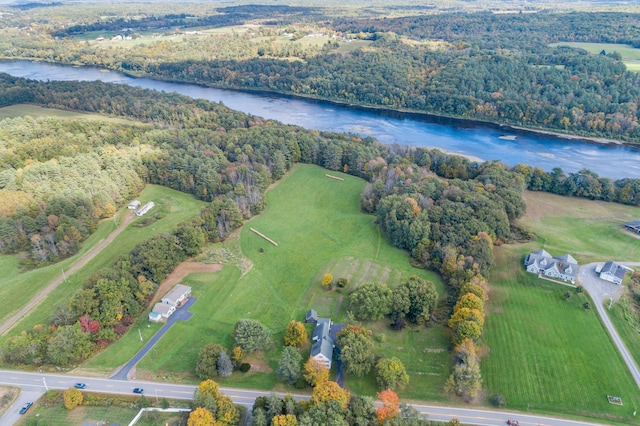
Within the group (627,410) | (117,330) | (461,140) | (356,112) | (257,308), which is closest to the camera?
(627,410)

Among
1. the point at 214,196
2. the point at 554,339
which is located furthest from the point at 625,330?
the point at 214,196

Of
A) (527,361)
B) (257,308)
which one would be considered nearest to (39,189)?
(257,308)

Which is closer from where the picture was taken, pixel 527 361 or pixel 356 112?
pixel 527 361

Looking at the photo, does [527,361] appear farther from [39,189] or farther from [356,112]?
[356,112]

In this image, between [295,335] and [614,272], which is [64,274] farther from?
[614,272]

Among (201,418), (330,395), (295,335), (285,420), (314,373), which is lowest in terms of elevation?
(295,335)

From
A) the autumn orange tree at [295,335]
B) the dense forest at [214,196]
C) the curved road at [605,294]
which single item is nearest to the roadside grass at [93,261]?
the dense forest at [214,196]
